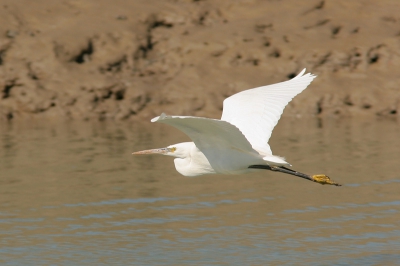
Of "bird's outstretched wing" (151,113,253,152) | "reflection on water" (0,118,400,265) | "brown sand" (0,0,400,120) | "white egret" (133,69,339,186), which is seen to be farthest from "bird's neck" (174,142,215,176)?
"brown sand" (0,0,400,120)

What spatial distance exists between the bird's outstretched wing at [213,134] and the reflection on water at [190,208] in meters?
0.91

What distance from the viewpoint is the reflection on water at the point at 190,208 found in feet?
20.7

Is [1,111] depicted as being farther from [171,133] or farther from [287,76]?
[287,76]

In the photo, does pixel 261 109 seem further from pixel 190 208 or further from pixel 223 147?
pixel 190 208

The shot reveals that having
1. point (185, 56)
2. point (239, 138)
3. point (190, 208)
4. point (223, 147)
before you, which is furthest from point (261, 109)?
point (185, 56)

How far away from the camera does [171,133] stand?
42.5 feet

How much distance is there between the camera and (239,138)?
18.9ft

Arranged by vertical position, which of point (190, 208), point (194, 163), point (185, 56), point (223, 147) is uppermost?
point (185, 56)

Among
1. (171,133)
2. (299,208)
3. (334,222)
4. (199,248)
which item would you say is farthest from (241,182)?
(171,133)

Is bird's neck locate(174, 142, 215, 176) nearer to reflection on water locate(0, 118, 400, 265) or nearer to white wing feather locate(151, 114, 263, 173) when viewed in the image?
white wing feather locate(151, 114, 263, 173)

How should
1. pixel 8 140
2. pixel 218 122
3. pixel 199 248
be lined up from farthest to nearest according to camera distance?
pixel 8 140, pixel 199 248, pixel 218 122

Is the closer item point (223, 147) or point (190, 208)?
point (223, 147)

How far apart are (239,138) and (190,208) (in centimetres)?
220

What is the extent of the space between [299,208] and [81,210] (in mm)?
2223
